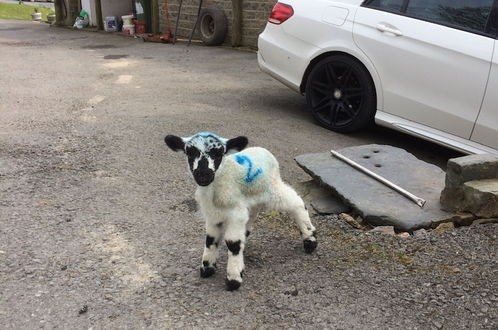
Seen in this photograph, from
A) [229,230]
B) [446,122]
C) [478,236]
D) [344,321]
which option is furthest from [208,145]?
[446,122]

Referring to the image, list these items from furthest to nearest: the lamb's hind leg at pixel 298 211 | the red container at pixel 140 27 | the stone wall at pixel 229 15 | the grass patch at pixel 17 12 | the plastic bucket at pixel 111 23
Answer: the grass patch at pixel 17 12 < the plastic bucket at pixel 111 23 < the red container at pixel 140 27 < the stone wall at pixel 229 15 < the lamb's hind leg at pixel 298 211

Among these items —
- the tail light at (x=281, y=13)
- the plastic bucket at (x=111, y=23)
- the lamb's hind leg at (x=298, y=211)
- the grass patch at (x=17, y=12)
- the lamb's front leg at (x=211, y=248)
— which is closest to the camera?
the lamb's front leg at (x=211, y=248)

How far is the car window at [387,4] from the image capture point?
543 cm

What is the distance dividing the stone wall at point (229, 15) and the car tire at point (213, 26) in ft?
0.69

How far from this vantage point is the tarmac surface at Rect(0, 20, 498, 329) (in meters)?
2.75

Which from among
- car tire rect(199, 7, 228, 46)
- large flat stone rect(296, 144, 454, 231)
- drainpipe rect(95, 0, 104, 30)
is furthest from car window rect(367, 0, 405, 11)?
drainpipe rect(95, 0, 104, 30)

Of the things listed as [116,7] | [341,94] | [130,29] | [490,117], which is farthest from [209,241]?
[116,7]

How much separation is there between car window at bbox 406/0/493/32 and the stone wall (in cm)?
684

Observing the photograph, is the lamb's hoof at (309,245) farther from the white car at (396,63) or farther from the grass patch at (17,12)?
the grass patch at (17,12)

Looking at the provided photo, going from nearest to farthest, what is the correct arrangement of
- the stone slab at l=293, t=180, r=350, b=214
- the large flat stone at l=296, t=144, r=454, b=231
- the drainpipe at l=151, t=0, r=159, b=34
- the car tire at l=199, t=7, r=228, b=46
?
the large flat stone at l=296, t=144, r=454, b=231, the stone slab at l=293, t=180, r=350, b=214, the car tire at l=199, t=7, r=228, b=46, the drainpipe at l=151, t=0, r=159, b=34

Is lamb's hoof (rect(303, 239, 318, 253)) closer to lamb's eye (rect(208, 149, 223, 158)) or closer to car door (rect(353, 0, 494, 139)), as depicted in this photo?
lamb's eye (rect(208, 149, 223, 158))

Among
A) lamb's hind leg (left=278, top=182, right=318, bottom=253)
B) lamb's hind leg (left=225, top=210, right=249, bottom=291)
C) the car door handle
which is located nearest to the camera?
lamb's hind leg (left=225, top=210, right=249, bottom=291)

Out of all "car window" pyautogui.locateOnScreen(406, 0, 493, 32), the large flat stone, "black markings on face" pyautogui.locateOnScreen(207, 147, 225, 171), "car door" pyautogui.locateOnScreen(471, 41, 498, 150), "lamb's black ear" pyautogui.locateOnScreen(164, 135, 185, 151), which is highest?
"car window" pyautogui.locateOnScreen(406, 0, 493, 32)

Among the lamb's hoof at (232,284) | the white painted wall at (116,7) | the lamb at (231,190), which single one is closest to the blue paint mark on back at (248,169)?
the lamb at (231,190)
